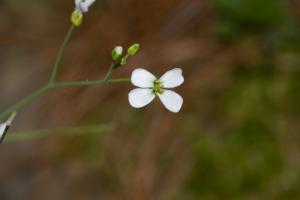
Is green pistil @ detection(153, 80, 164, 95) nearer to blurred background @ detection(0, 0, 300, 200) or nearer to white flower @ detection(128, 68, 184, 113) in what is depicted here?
white flower @ detection(128, 68, 184, 113)

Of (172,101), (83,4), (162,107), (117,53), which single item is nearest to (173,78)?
(172,101)

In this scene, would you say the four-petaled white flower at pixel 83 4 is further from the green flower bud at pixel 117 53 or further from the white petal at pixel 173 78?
the white petal at pixel 173 78

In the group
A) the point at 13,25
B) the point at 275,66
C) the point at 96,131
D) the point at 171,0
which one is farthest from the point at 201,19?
the point at 13,25

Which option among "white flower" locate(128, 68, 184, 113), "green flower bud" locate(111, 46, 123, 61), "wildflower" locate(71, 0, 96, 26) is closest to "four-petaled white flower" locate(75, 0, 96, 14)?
"wildflower" locate(71, 0, 96, 26)

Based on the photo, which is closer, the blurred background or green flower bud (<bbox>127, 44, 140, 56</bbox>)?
green flower bud (<bbox>127, 44, 140, 56</bbox>)

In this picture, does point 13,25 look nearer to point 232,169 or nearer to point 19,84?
point 19,84
